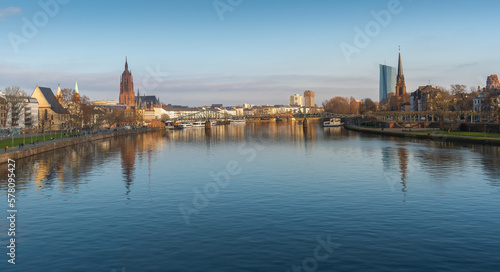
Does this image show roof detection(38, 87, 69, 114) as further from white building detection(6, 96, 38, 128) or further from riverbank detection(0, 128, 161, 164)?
riverbank detection(0, 128, 161, 164)

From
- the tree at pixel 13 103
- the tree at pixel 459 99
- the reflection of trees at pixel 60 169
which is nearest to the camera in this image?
the reflection of trees at pixel 60 169

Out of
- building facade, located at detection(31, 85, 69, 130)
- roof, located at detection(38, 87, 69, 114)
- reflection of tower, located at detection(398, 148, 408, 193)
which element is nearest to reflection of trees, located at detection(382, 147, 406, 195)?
reflection of tower, located at detection(398, 148, 408, 193)

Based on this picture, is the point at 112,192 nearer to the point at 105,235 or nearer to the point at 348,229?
the point at 105,235

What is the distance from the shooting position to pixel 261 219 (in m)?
23.1

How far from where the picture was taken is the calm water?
55.1ft

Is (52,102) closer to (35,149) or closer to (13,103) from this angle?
(13,103)

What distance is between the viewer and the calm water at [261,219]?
1680cm

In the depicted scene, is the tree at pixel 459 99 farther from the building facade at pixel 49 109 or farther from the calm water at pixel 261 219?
the building facade at pixel 49 109

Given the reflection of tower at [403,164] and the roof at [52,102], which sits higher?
the roof at [52,102]

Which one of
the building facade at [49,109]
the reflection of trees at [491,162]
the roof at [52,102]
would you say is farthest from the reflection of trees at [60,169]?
the roof at [52,102]

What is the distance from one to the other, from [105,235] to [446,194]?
21.9 m

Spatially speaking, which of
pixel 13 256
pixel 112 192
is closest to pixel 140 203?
pixel 112 192

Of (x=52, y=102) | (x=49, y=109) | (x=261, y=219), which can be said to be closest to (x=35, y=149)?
(x=261, y=219)

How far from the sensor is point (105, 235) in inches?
806
